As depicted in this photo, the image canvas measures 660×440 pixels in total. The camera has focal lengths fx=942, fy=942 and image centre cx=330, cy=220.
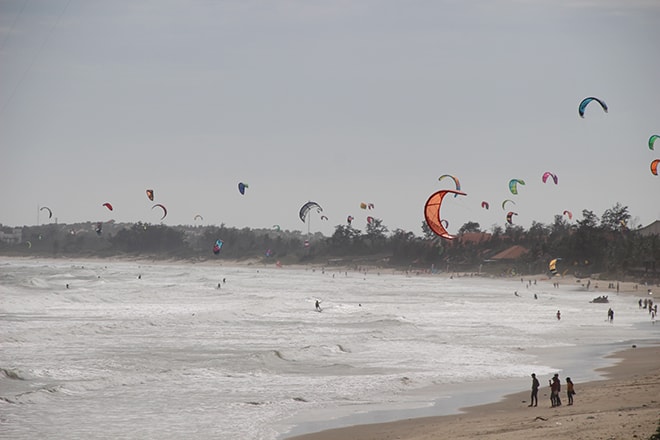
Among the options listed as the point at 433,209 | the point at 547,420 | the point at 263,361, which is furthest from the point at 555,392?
the point at 263,361

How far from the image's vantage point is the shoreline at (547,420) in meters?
12.9

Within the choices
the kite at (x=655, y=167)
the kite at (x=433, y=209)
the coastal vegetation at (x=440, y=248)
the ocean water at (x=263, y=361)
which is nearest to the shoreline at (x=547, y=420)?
the ocean water at (x=263, y=361)

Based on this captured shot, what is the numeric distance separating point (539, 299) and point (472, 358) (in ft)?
104

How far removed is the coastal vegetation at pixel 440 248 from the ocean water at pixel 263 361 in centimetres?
3800

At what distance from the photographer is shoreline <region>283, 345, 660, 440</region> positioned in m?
12.9

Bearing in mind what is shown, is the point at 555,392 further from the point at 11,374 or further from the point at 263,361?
the point at 11,374

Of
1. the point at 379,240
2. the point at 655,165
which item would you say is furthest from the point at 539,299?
the point at 379,240

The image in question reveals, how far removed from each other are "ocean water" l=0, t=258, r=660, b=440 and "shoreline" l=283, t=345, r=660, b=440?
0.83 meters

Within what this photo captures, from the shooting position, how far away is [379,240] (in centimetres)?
14738

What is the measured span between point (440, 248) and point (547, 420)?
105 metres

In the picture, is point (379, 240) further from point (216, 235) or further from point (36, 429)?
Answer: point (36, 429)

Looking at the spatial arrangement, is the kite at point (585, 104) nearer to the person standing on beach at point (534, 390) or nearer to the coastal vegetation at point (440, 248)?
the person standing on beach at point (534, 390)

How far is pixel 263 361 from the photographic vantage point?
23.7m

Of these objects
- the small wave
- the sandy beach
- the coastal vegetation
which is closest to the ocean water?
the small wave
